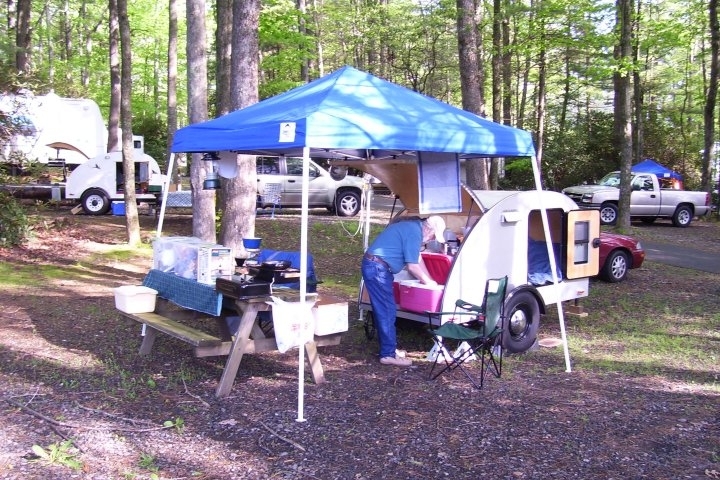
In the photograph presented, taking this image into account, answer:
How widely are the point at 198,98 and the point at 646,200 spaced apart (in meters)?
13.6

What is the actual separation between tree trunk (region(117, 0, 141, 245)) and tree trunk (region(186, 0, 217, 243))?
204cm

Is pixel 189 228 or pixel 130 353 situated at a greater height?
pixel 189 228

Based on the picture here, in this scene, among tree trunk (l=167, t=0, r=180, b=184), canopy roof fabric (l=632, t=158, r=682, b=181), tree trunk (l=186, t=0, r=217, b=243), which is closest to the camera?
tree trunk (l=186, t=0, r=217, b=243)

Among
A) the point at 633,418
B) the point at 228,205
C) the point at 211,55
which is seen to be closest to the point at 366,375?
the point at 633,418

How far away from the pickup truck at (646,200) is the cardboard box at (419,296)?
1352 centimetres

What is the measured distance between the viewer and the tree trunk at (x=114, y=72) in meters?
14.3

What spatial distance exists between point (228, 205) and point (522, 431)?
19.1 ft

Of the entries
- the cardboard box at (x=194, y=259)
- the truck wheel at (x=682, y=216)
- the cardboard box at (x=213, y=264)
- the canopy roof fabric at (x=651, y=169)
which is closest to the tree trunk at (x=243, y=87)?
the cardboard box at (x=194, y=259)

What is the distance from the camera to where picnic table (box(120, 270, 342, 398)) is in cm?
501

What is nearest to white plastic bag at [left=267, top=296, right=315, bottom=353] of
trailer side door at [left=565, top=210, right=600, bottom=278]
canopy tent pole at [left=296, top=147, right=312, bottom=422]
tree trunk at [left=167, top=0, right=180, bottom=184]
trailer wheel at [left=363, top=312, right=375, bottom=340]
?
canopy tent pole at [left=296, top=147, right=312, bottom=422]

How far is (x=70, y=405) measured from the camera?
4719mm

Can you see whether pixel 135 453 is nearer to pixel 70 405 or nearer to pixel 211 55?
pixel 70 405

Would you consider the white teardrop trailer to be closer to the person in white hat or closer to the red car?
the person in white hat

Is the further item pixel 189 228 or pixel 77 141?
pixel 77 141
